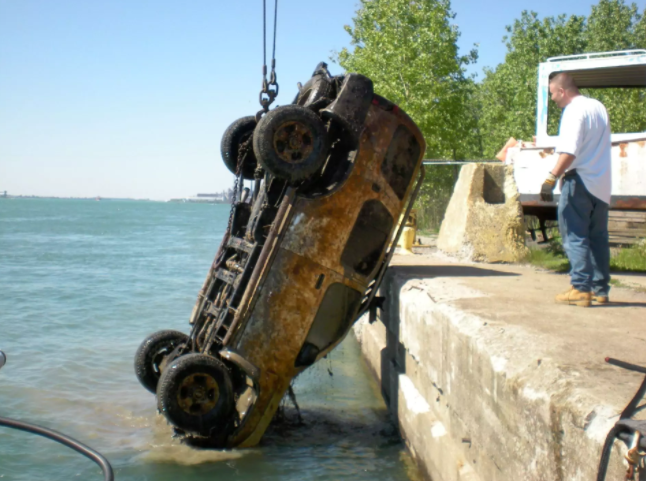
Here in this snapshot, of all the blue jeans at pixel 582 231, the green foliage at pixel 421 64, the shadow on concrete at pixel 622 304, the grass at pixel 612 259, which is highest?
the green foliage at pixel 421 64

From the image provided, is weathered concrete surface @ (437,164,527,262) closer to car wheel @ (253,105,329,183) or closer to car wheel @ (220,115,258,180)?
car wheel @ (220,115,258,180)

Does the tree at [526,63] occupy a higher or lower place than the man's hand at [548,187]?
higher

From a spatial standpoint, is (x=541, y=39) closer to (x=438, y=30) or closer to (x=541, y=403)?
(x=438, y=30)

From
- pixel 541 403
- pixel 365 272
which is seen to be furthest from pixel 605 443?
pixel 365 272

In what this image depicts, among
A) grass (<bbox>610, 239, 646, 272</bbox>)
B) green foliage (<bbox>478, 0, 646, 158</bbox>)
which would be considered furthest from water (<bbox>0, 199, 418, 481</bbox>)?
green foliage (<bbox>478, 0, 646, 158</bbox>)

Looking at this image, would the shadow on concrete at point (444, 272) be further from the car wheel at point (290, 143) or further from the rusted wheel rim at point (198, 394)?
the rusted wheel rim at point (198, 394)

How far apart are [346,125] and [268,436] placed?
2.89m

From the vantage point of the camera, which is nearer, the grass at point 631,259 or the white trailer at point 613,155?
the grass at point 631,259

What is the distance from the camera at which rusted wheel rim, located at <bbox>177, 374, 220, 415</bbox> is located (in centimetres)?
552

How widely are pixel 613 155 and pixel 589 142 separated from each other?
164 inches

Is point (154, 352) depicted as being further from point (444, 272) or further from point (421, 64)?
point (421, 64)

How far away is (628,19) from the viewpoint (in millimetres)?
38438

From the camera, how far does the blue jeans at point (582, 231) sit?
523cm

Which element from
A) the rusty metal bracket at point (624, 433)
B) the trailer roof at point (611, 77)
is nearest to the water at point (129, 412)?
the rusty metal bracket at point (624, 433)
